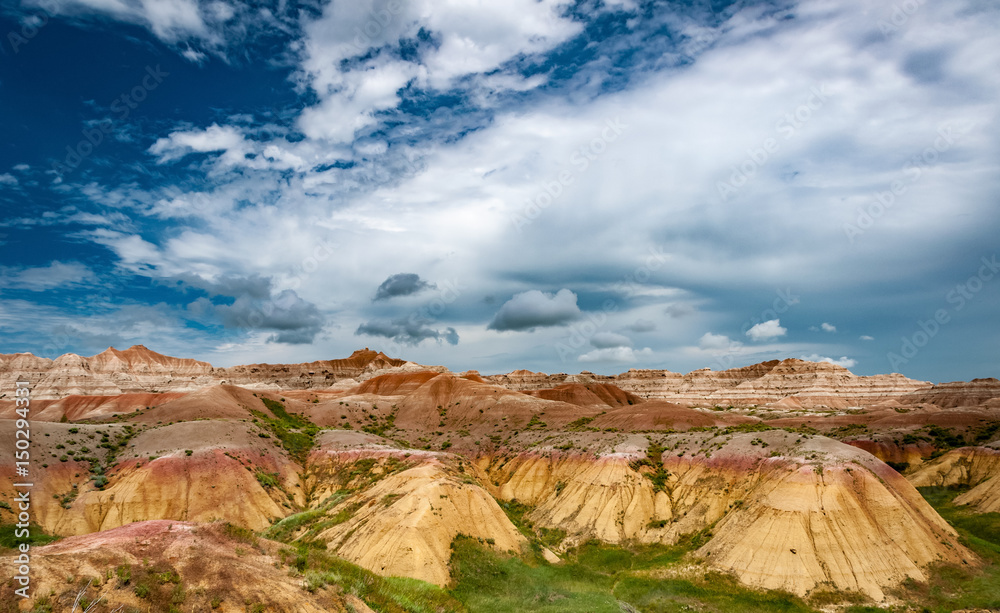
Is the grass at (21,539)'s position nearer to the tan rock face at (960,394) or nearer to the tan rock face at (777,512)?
the tan rock face at (777,512)

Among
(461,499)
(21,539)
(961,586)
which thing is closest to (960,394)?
(961,586)

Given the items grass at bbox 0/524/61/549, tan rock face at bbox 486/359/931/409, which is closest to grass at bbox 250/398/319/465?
grass at bbox 0/524/61/549

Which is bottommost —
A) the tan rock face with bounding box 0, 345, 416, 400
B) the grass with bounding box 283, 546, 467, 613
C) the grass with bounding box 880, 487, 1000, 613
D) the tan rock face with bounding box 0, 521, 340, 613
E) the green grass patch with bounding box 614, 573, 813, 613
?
the green grass patch with bounding box 614, 573, 813, 613

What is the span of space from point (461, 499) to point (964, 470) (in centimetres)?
6570

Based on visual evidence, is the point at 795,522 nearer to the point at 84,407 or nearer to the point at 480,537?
the point at 480,537

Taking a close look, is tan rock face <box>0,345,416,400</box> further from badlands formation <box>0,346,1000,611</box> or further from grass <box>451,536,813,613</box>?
grass <box>451,536,813,613</box>

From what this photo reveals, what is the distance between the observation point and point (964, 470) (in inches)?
2552

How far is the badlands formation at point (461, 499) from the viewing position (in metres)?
18.4

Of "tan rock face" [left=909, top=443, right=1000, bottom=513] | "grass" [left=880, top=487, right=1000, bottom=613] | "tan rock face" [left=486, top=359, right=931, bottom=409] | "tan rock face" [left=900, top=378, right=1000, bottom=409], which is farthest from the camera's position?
"tan rock face" [left=486, top=359, right=931, bottom=409]

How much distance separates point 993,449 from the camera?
212ft

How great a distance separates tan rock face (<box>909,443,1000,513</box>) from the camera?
59.4 metres


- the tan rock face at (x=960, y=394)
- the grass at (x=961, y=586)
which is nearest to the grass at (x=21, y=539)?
the grass at (x=961, y=586)

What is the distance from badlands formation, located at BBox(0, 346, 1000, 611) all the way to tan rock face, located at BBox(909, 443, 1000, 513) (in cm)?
29

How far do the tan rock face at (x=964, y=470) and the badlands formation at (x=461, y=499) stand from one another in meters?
0.29
